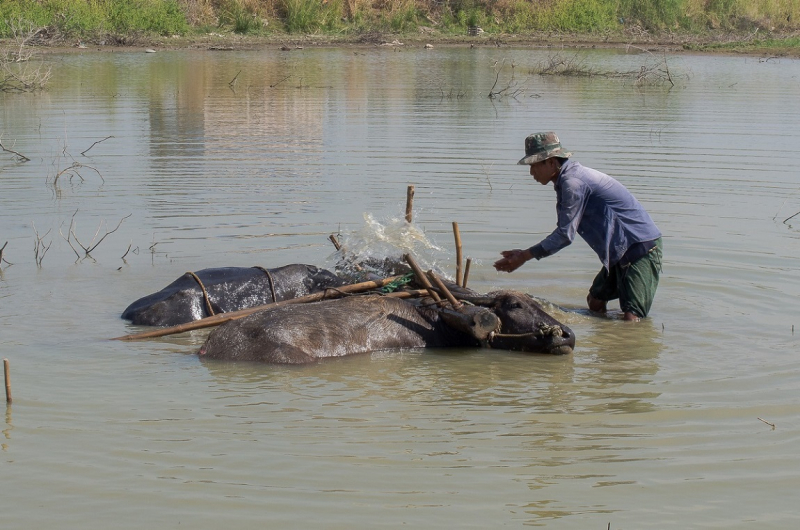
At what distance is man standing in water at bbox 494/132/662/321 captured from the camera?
23.6ft

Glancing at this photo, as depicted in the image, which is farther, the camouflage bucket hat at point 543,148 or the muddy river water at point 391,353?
the camouflage bucket hat at point 543,148

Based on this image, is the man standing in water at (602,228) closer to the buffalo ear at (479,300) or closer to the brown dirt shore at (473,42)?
the buffalo ear at (479,300)

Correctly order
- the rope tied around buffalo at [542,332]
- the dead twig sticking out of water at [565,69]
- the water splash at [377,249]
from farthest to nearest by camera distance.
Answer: the dead twig sticking out of water at [565,69]
the water splash at [377,249]
the rope tied around buffalo at [542,332]

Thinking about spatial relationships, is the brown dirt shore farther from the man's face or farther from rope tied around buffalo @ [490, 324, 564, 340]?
rope tied around buffalo @ [490, 324, 564, 340]

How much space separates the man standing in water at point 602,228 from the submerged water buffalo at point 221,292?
4.98ft

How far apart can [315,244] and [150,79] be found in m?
15.6

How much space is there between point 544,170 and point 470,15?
3572 cm

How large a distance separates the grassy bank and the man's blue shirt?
30.1m

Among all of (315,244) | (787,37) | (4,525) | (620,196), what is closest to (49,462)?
(4,525)

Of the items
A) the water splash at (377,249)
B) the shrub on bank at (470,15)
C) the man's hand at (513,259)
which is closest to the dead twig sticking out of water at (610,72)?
the shrub on bank at (470,15)

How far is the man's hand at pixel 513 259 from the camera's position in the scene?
7.07 m

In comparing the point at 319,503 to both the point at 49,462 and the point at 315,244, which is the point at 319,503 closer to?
the point at 49,462

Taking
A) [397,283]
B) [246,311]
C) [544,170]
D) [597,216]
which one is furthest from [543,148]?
[246,311]

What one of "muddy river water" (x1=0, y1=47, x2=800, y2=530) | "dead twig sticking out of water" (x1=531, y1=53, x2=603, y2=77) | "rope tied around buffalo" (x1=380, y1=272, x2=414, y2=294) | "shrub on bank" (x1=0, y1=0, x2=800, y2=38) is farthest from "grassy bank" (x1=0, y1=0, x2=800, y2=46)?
"rope tied around buffalo" (x1=380, y1=272, x2=414, y2=294)
